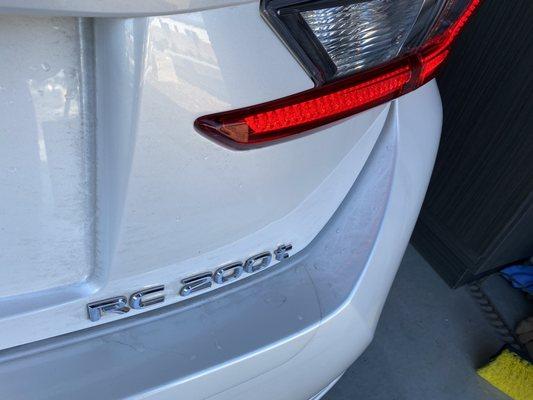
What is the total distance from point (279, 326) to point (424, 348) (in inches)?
51.1

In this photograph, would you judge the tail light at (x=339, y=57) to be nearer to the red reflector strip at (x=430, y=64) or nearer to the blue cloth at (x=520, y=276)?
the red reflector strip at (x=430, y=64)

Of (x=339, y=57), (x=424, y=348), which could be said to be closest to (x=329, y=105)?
(x=339, y=57)

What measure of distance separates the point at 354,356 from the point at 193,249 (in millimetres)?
507

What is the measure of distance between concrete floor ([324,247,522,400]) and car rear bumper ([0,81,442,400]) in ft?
2.75

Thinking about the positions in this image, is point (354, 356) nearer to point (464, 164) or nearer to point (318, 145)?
point (318, 145)

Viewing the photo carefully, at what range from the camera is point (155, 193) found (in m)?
0.88

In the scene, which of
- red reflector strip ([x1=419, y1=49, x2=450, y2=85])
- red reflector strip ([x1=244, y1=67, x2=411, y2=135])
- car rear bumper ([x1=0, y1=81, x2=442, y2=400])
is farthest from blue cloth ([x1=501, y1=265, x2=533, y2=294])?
red reflector strip ([x1=244, y1=67, x2=411, y2=135])

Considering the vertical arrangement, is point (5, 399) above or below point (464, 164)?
below

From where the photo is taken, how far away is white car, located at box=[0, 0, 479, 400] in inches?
30.2

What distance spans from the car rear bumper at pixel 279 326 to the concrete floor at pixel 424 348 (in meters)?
0.84

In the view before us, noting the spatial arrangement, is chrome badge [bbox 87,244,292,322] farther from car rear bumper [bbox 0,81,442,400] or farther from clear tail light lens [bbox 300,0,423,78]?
clear tail light lens [bbox 300,0,423,78]

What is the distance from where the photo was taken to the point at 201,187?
0.92 meters

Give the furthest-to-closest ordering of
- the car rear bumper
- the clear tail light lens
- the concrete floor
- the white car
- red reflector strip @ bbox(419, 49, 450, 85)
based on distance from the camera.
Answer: the concrete floor < red reflector strip @ bbox(419, 49, 450, 85) < the car rear bumper < the clear tail light lens < the white car

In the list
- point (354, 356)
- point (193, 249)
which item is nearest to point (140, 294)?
point (193, 249)
